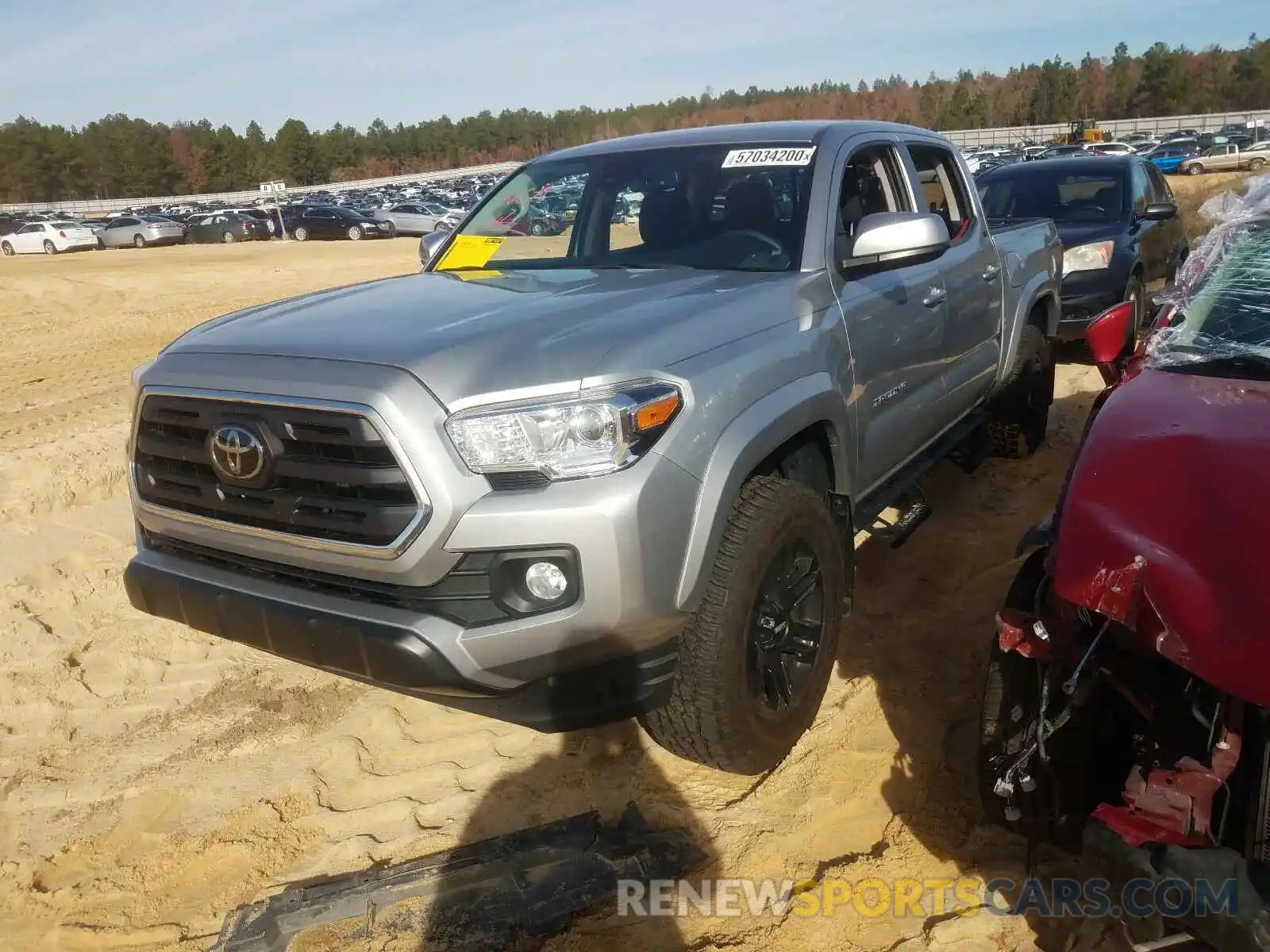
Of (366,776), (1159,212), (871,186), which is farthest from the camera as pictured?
(1159,212)

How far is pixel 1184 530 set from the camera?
186 centimetres

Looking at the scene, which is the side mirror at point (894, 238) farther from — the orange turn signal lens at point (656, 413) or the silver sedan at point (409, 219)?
the silver sedan at point (409, 219)

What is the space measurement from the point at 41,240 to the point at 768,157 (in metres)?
36.1

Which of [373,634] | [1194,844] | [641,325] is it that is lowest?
[1194,844]

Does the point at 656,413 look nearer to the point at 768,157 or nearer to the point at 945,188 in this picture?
the point at 768,157

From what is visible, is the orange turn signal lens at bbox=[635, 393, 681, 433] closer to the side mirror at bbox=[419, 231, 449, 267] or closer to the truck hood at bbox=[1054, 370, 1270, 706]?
the truck hood at bbox=[1054, 370, 1270, 706]

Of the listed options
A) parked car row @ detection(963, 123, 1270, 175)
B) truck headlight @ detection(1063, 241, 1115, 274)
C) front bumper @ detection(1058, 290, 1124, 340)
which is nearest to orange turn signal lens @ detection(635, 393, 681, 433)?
front bumper @ detection(1058, 290, 1124, 340)

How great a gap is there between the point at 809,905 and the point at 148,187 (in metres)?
109

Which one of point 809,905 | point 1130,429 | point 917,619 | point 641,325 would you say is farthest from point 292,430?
point 917,619

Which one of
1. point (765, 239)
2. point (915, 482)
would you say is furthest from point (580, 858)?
point (915, 482)

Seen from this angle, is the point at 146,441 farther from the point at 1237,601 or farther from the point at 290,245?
the point at 290,245

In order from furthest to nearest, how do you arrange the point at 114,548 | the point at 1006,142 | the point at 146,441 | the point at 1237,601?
the point at 1006,142 → the point at 114,548 → the point at 146,441 → the point at 1237,601

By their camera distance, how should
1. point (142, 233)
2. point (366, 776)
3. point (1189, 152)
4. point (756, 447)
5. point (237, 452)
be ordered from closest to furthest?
point (237, 452), point (756, 447), point (366, 776), point (142, 233), point (1189, 152)

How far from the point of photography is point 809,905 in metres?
2.53
